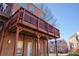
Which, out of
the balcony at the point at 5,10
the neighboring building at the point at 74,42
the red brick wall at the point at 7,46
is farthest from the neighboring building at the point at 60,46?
the balcony at the point at 5,10

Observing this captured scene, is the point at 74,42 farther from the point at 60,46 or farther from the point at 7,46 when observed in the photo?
the point at 7,46

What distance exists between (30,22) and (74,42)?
2532mm

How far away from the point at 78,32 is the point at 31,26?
248 centimetres

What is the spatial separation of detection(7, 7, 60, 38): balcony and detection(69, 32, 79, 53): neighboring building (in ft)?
4.27

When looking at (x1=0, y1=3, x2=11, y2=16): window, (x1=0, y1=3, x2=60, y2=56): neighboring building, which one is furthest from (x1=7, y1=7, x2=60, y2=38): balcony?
(x1=0, y1=3, x2=11, y2=16): window

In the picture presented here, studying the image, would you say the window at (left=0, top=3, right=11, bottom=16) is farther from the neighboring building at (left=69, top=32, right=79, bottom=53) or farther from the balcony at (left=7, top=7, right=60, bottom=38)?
the neighboring building at (left=69, top=32, right=79, bottom=53)

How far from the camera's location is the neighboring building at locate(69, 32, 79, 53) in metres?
6.43

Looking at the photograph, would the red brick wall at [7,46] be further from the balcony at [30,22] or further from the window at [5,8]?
the window at [5,8]

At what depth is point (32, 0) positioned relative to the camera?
257 inches

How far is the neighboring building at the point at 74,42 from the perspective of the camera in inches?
253

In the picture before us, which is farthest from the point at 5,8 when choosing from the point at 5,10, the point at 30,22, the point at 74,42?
the point at 74,42

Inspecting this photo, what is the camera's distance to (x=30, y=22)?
20.6ft

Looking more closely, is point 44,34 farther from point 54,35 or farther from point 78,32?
point 78,32

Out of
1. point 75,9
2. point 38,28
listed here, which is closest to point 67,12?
point 75,9
